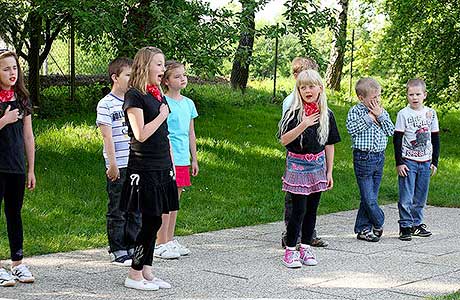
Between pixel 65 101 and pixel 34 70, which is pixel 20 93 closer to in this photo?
pixel 34 70

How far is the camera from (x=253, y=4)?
1134 centimetres

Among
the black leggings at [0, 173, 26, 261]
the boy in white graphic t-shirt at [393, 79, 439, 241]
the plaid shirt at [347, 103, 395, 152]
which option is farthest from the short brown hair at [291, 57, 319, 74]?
the black leggings at [0, 173, 26, 261]

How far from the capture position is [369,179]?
8727mm

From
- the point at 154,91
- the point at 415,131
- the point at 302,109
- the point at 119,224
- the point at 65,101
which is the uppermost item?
the point at 154,91

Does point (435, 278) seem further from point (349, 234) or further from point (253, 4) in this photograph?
point (253, 4)

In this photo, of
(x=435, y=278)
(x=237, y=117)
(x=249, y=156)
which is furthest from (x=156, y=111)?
(x=237, y=117)

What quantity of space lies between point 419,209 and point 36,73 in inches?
347

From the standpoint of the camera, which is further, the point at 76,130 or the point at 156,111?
the point at 76,130

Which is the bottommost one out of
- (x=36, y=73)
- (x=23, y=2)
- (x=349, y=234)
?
(x=349, y=234)

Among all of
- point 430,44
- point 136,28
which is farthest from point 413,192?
point 430,44

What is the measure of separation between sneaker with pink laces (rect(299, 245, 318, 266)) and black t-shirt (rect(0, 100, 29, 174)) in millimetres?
2464

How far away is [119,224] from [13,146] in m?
1.31

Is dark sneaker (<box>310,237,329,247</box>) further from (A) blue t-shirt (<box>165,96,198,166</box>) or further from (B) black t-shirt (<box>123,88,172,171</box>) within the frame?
(B) black t-shirt (<box>123,88,172,171</box>)

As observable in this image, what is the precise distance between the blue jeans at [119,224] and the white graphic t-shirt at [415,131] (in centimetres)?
300
